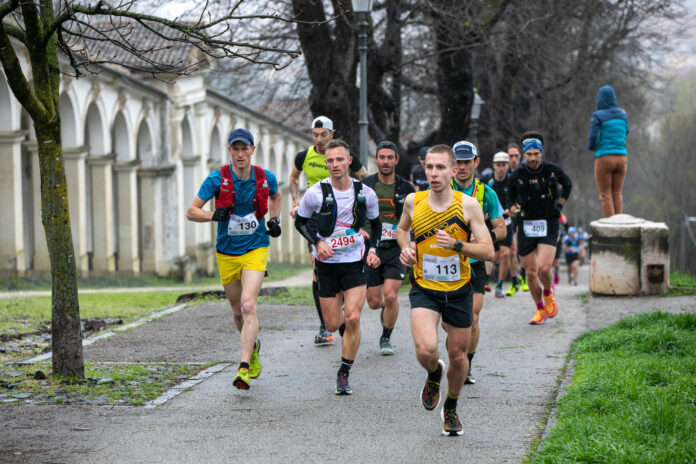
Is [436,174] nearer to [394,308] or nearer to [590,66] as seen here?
[394,308]

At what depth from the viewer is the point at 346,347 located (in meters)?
8.69

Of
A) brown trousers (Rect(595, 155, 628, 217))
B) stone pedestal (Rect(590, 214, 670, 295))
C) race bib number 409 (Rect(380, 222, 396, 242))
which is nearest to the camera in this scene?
race bib number 409 (Rect(380, 222, 396, 242))

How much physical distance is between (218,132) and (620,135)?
100 feet

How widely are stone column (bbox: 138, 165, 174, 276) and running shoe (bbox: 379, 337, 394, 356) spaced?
87.2ft

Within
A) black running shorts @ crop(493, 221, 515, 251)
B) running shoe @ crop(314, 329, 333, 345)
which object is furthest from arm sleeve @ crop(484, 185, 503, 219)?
black running shorts @ crop(493, 221, 515, 251)

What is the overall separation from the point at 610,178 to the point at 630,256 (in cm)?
136

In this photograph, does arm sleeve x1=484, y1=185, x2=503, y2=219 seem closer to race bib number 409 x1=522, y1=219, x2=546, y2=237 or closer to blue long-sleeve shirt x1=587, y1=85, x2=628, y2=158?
race bib number 409 x1=522, y1=219, x2=546, y2=237

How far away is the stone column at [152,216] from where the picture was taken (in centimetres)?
3669

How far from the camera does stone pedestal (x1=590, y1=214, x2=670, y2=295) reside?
15148 millimetres

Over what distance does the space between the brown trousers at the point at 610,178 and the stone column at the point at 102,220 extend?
19.4m

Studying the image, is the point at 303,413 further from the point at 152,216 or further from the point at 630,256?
the point at 152,216

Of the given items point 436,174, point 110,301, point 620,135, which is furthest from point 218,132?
point 436,174

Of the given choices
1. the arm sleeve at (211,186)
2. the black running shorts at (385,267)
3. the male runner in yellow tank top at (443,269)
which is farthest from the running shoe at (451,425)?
the black running shorts at (385,267)

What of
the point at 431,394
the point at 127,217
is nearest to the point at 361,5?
the point at 431,394
